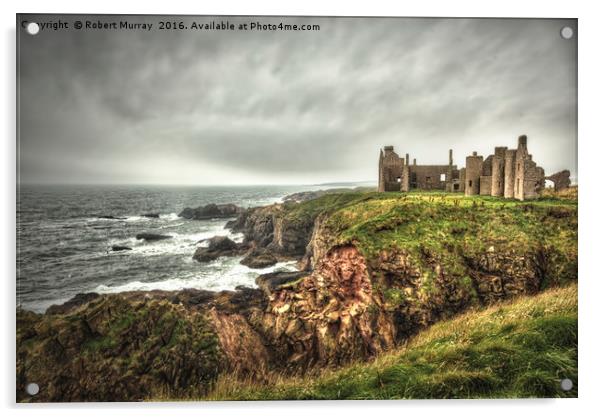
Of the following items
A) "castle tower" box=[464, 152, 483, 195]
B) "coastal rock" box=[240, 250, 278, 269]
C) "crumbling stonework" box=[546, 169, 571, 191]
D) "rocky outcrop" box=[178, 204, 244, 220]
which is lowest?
"coastal rock" box=[240, 250, 278, 269]

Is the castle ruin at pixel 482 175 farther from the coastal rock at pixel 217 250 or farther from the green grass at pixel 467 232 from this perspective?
the coastal rock at pixel 217 250

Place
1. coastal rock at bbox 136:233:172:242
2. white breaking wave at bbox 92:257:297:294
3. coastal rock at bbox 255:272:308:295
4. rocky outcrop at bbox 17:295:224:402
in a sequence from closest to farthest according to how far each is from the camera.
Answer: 1. rocky outcrop at bbox 17:295:224:402
2. white breaking wave at bbox 92:257:297:294
3. coastal rock at bbox 136:233:172:242
4. coastal rock at bbox 255:272:308:295

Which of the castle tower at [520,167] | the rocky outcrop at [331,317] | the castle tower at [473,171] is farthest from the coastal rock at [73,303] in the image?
the castle tower at [520,167]

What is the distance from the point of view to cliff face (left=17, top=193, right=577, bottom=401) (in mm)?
4629

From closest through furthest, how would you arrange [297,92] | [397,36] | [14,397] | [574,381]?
[574,381]
[14,397]
[397,36]
[297,92]

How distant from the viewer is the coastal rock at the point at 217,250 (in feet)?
20.4

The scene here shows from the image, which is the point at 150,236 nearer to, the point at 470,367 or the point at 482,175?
the point at 470,367

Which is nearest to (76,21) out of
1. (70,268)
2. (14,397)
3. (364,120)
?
(70,268)

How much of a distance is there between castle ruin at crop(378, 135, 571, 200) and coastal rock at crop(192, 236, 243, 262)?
455 centimetres

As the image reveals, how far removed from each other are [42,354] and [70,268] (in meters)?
1.61

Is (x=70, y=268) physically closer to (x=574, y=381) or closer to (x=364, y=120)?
(x=364, y=120)

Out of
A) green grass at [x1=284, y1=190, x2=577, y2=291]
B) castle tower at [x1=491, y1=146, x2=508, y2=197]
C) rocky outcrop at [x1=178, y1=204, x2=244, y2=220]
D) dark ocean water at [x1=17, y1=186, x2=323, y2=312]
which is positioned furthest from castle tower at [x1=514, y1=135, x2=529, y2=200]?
rocky outcrop at [x1=178, y1=204, x2=244, y2=220]

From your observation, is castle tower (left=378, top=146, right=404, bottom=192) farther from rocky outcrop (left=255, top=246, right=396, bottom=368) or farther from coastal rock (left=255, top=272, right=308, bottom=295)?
coastal rock (left=255, top=272, right=308, bottom=295)

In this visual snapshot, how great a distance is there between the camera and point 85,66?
4957mm
